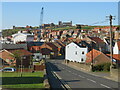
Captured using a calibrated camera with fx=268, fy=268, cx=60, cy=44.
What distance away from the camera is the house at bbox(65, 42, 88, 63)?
84556 mm

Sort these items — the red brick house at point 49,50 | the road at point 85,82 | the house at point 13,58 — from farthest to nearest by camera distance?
the red brick house at point 49,50 → the house at point 13,58 → the road at point 85,82

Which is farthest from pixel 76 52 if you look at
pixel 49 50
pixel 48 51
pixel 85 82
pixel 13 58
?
pixel 85 82

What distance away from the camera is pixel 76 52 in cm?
8712

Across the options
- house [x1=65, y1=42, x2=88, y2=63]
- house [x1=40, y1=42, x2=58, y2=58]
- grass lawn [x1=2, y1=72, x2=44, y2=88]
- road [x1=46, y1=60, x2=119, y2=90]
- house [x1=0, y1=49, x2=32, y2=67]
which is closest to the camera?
grass lawn [x1=2, y1=72, x2=44, y2=88]

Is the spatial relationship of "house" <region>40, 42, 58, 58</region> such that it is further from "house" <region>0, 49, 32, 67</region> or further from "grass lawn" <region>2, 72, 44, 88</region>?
"grass lawn" <region>2, 72, 44, 88</region>

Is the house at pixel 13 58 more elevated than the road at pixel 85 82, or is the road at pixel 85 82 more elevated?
the house at pixel 13 58

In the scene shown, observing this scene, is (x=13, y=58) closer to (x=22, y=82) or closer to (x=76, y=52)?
(x=76, y=52)

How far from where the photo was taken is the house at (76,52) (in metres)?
84.6

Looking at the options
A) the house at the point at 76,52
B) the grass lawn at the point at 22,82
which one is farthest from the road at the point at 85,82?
the house at the point at 76,52

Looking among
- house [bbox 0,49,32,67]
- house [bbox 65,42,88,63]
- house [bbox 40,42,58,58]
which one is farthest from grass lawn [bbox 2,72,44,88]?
house [bbox 40,42,58,58]

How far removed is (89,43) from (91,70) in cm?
6593

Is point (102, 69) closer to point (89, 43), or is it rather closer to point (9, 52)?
point (9, 52)

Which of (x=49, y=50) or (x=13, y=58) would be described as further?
(x=49, y=50)

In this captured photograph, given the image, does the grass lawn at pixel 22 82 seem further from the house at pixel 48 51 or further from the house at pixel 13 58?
the house at pixel 48 51
